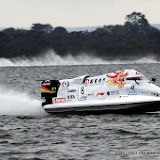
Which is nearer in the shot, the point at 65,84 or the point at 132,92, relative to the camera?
the point at 132,92

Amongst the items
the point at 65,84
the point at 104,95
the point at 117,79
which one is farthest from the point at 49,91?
the point at 117,79

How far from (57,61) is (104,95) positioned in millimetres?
110279

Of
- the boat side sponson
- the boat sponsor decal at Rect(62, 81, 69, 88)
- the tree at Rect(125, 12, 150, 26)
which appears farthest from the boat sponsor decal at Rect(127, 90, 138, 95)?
the tree at Rect(125, 12, 150, 26)

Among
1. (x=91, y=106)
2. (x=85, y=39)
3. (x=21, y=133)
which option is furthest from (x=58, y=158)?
(x=85, y=39)

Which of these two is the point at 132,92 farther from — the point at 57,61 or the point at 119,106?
the point at 57,61

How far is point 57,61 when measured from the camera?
422 ft

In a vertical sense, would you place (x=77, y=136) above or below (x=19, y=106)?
below

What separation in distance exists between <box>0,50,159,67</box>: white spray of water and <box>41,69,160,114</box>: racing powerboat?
100616 millimetres

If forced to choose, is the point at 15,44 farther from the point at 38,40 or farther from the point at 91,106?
the point at 91,106

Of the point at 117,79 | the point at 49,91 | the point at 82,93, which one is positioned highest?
the point at 117,79

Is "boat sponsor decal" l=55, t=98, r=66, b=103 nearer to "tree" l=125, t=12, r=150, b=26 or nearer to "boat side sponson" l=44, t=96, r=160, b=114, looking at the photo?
"boat side sponson" l=44, t=96, r=160, b=114

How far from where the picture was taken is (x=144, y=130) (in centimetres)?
1522

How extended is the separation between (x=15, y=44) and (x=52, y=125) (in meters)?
124

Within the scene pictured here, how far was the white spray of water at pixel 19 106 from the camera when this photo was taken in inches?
771
